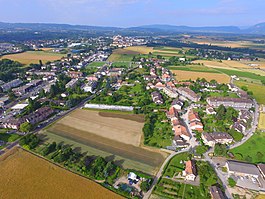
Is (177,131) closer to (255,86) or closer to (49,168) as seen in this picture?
(49,168)

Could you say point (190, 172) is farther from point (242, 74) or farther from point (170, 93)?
point (242, 74)

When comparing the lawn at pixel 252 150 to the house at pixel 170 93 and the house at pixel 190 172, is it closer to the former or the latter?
the house at pixel 190 172

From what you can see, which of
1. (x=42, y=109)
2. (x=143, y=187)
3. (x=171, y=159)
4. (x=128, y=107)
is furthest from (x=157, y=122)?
(x=42, y=109)

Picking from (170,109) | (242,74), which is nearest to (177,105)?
(170,109)

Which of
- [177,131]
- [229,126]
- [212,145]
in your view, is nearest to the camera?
[212,145]

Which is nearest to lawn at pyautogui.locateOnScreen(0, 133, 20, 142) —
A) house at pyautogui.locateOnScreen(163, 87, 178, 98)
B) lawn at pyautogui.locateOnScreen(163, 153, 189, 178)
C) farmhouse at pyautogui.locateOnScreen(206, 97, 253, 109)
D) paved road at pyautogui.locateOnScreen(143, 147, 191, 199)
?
paved road at pyautogui.locateOnScreen(143, 147, 191, 199)
